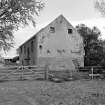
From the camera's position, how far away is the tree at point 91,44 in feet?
126

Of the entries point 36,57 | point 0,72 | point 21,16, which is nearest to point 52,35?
point 36,57

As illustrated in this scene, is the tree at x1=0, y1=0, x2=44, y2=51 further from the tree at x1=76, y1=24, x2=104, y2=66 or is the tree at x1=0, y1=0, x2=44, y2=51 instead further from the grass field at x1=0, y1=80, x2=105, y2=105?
the tree at x1=76, y1=24, x2=104, y2=66

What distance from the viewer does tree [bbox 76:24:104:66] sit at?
126 feet

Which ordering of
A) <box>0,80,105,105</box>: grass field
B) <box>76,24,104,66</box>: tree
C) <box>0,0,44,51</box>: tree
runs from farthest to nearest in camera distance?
1. <box>76,24,104,66</box>: tree
2. <box>0,0,44,51</box>: tree
3. <box>0,80,105,105</box>: grass field

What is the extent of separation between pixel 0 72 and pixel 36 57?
16.4 metres

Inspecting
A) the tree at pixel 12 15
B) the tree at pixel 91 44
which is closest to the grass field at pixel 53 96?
the tree at pixel 12 15

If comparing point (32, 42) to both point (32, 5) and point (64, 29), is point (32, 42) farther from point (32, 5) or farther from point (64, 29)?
point (32, 5)

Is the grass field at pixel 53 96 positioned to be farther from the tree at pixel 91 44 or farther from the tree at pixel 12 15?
the tree at pixel 91 44

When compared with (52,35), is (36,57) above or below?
below

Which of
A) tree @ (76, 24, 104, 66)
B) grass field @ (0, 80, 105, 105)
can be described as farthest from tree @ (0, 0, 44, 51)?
tree @ (76, 24, 104, 66)

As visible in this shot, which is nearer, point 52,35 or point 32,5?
point 32,5

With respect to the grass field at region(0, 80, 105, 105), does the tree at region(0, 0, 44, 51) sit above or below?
above

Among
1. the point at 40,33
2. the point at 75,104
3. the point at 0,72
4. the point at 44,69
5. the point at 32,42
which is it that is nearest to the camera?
the point at 75,104

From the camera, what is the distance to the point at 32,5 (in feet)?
66.1
